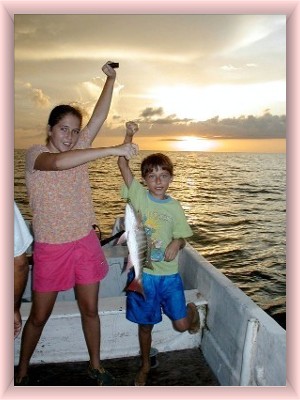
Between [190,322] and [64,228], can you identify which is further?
[190,322]

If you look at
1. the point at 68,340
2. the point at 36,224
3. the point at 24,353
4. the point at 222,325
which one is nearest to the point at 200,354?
the point at 222,325

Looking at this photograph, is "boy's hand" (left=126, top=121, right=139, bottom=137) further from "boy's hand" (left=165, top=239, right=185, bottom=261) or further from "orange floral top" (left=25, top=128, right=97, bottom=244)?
"boy's hand" (left=165, top=239, right=185, bottom=261)

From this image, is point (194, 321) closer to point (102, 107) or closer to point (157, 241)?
point (157, 241)

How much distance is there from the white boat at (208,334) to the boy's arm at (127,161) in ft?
4.80

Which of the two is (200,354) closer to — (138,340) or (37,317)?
(138,340)

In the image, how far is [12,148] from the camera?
291cm

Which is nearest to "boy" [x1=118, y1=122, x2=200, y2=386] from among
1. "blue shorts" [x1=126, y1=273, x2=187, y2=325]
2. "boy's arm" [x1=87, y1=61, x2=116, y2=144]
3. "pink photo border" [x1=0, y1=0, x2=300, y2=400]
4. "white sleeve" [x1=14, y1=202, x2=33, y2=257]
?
"blue shorts" [x1=126, y1=273, x2=187, y2=325]

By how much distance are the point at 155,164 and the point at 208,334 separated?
6.75ft

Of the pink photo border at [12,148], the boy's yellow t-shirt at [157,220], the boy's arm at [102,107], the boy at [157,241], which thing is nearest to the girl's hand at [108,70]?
the boy's arm at [102,107]

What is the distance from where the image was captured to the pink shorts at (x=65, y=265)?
11.3 ft

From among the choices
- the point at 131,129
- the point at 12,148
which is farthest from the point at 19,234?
the point at 131,129

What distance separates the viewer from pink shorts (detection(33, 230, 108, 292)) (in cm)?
344

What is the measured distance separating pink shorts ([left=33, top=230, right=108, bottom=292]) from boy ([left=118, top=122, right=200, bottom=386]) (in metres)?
0.56

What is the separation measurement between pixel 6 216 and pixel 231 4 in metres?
2.24
